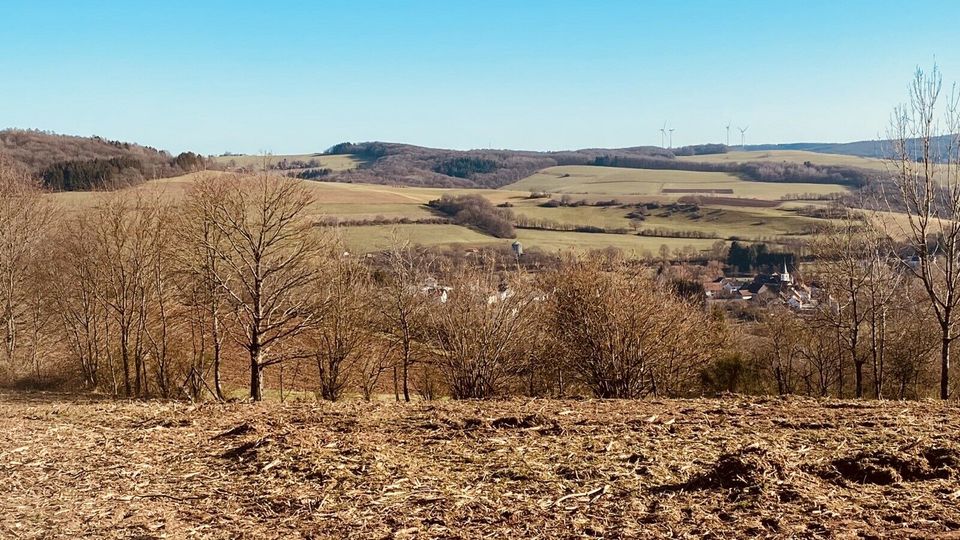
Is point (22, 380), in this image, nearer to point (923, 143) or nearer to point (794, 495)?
point (794, 495)

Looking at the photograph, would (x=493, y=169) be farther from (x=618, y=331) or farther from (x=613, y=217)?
(x=618, y=331)

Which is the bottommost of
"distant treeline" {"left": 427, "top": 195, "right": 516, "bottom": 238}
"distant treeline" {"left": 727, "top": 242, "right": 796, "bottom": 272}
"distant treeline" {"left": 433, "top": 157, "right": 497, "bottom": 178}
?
"distant treeline" {"left": 727, "top": 242, "right": 796, "bottom": 272}

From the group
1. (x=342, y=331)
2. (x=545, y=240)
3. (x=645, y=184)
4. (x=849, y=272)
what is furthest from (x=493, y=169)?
(x=849, y=272)

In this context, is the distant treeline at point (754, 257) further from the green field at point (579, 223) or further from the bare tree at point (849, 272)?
the bare tree at point (849, 272)

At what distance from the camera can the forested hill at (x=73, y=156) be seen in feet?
157

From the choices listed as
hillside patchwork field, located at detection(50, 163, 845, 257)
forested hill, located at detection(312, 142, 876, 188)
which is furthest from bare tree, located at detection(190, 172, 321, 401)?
forested hill, located at detection(312, 142, 876, 188)

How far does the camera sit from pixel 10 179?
26.2m

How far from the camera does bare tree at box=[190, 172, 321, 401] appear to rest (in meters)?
17.5


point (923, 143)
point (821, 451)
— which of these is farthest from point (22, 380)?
point (923, 143)

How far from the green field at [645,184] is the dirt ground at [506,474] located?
4801 inches

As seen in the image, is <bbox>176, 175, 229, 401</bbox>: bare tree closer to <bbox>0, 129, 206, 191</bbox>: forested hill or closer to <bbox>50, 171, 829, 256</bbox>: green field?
<bbox>0, 129, 206, 191</bbox>: forested hill

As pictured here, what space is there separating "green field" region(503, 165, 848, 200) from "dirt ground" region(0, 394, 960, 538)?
122 meters

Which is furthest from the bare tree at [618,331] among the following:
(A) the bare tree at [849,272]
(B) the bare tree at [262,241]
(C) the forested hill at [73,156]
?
(C) the forested hill at [73,156]

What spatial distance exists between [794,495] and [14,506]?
744cm
